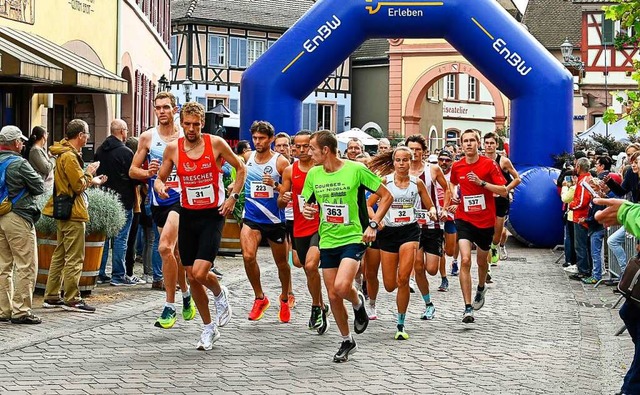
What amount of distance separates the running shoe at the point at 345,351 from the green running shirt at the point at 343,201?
783mm

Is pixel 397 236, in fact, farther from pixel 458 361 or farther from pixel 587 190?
pixel 587 190

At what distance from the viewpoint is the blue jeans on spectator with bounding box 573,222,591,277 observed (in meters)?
16.6

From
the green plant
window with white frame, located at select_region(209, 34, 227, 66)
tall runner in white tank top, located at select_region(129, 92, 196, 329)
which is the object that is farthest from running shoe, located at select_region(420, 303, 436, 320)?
window with white frame, located at select_region(209, 34, 227, 66)

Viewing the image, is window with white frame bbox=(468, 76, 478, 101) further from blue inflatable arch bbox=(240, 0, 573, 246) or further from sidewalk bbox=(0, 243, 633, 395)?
sidewalk bbox=(0, 243, 633, 395)

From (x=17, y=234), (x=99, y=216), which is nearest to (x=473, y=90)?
(x=99, y=216)

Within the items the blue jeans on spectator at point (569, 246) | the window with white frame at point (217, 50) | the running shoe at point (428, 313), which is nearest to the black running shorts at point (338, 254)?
the running shoe at point (428, 313)

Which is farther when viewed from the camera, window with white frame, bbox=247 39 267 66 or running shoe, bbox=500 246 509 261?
window with white frame, bbox=247 39 267 66

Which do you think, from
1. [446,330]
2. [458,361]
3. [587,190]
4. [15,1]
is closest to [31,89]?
[15,1]

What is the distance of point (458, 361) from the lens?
30.7ft

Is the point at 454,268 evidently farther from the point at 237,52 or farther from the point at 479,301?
the point at 237,52

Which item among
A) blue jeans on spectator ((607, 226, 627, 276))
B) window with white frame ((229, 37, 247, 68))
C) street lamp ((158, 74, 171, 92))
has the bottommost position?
blue jeans on spectator ((607, 226, 627, 276))

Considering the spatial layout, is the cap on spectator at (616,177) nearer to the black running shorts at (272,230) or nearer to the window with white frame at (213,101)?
the black running shorts at (272,230)

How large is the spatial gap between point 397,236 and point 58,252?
343cm

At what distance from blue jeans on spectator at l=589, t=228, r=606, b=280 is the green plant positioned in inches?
266
